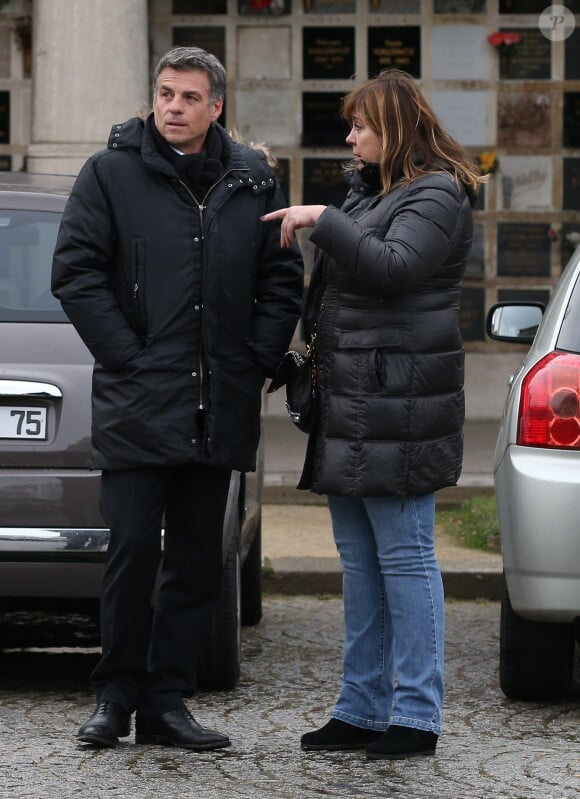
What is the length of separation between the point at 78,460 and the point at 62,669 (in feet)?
3.65

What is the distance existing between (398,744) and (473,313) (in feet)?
26.7

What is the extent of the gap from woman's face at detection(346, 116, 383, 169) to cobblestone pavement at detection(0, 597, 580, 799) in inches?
59.6

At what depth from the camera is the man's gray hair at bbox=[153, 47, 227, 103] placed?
4.59m

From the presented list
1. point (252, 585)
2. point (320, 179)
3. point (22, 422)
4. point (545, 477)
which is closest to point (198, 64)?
point (22, 422)

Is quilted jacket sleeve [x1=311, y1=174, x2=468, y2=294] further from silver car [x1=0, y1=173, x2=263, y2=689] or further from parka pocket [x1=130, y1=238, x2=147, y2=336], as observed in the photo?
silver car [x1=0, y1=173, x2=263, y2=689]

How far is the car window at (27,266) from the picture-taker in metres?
5.36

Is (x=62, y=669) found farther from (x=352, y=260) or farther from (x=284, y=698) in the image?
(x=352, y=260)

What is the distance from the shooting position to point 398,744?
4508 millimetres

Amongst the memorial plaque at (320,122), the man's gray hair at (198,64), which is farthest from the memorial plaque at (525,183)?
the man's gray hair at (198,64)

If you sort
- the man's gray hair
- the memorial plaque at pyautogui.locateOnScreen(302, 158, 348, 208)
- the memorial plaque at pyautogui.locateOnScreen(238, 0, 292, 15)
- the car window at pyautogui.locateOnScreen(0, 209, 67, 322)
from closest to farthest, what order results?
1. the man's gray hair
2. the car window at pyautogui.locateOnScreen(0, 209, 67, 322)
3. the memorial plaque at pyautogui.locateOnScreen(238, 0, 292, 15)
4. the memorial plaque at pyautogui.locateOnScreen(302, 158, 348, 208)

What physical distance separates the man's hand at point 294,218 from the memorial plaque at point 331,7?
8.06m

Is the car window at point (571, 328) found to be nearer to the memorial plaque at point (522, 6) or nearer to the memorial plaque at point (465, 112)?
the memorial plaque at point (465, 112)

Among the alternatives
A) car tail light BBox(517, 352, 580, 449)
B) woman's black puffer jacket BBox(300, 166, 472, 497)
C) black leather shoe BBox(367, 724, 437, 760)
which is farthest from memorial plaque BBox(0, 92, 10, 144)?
black leather shoe BBox(367, 724, 437, 760)

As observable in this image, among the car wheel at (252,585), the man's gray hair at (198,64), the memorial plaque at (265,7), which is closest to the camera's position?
the man's gray hair at (198,64)
